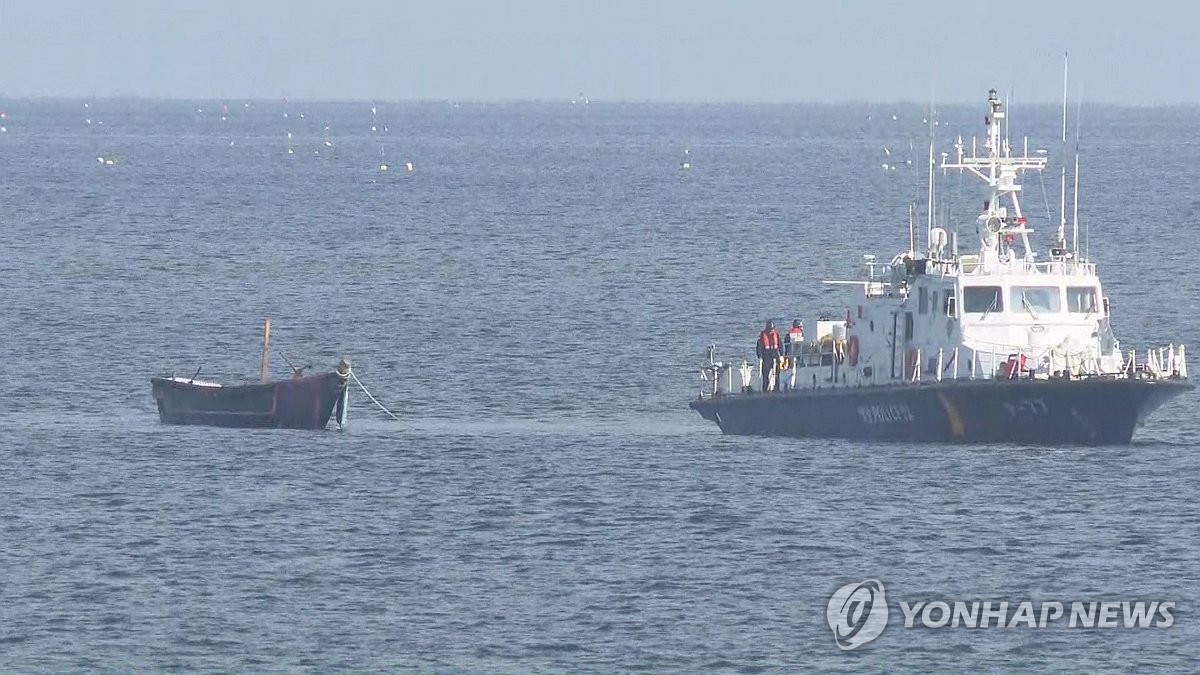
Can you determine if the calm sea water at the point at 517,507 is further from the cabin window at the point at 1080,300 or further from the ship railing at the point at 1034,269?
the ship railing at the point at 1034,269

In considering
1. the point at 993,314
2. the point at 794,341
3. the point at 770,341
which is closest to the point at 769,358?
the point at 770,341

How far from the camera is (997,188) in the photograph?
2276 inches

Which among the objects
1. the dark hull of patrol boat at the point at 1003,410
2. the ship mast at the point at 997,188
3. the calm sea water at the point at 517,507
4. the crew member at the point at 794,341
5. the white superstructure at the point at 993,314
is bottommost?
the calm sea water at the point at 517,507

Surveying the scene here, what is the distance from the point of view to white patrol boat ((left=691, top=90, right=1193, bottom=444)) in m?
54.5

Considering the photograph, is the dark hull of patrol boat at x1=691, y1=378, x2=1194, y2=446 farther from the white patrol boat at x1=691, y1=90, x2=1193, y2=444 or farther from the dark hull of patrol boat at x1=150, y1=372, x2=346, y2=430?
the dark hull of patrol boat at x1=150, y1=372, x2=346, y2=430

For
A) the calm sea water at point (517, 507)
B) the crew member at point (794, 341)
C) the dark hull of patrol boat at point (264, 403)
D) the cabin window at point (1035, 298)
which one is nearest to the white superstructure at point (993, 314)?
the cabin window at point (1035, 298)

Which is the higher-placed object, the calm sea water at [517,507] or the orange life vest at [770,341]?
the orange life vest at [770,341]

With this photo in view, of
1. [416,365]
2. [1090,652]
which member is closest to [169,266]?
A: [416,365]

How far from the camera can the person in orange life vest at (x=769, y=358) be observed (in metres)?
61.0

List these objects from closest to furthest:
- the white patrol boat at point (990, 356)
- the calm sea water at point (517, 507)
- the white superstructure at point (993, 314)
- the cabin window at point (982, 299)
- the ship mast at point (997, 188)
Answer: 1. the calm sea water at point (517, 507)
2. the white patrol boat at point (990, 356)
3. the white superstructure at point (993, 314)
4. the cabin window at point (982, 299)
5. the ship mast at point (997, 188)

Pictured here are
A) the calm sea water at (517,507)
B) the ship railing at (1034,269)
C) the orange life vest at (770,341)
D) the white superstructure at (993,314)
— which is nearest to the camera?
the calm sea water at (517,507)

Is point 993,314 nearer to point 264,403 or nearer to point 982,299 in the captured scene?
point 982,299

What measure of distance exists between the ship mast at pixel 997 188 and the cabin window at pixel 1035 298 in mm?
916

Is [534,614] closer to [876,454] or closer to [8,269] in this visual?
[876,454]
